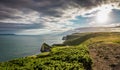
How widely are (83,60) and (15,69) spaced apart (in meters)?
16.9

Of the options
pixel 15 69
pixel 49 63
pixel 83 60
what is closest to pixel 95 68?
pixel 83 60

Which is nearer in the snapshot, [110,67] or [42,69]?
[42,69]

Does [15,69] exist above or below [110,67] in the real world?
above

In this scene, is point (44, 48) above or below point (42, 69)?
below

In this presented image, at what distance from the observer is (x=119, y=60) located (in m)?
50.8

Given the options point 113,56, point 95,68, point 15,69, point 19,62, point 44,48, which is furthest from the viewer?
point 44,48

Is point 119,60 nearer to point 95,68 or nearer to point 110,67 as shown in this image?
point 110,67

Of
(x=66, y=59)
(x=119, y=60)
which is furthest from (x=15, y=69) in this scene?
(x=119, y=60)

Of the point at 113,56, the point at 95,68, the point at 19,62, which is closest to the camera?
the point at 19,62

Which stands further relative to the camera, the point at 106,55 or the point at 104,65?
the point at 106,55

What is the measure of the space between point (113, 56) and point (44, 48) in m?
98.7

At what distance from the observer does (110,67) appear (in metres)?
45.7

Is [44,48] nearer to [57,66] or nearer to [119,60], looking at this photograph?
[119,60]

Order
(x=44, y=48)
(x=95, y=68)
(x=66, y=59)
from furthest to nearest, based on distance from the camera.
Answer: (x=44, y=48)
(x=95, y=68)
(x=66, y=59)
